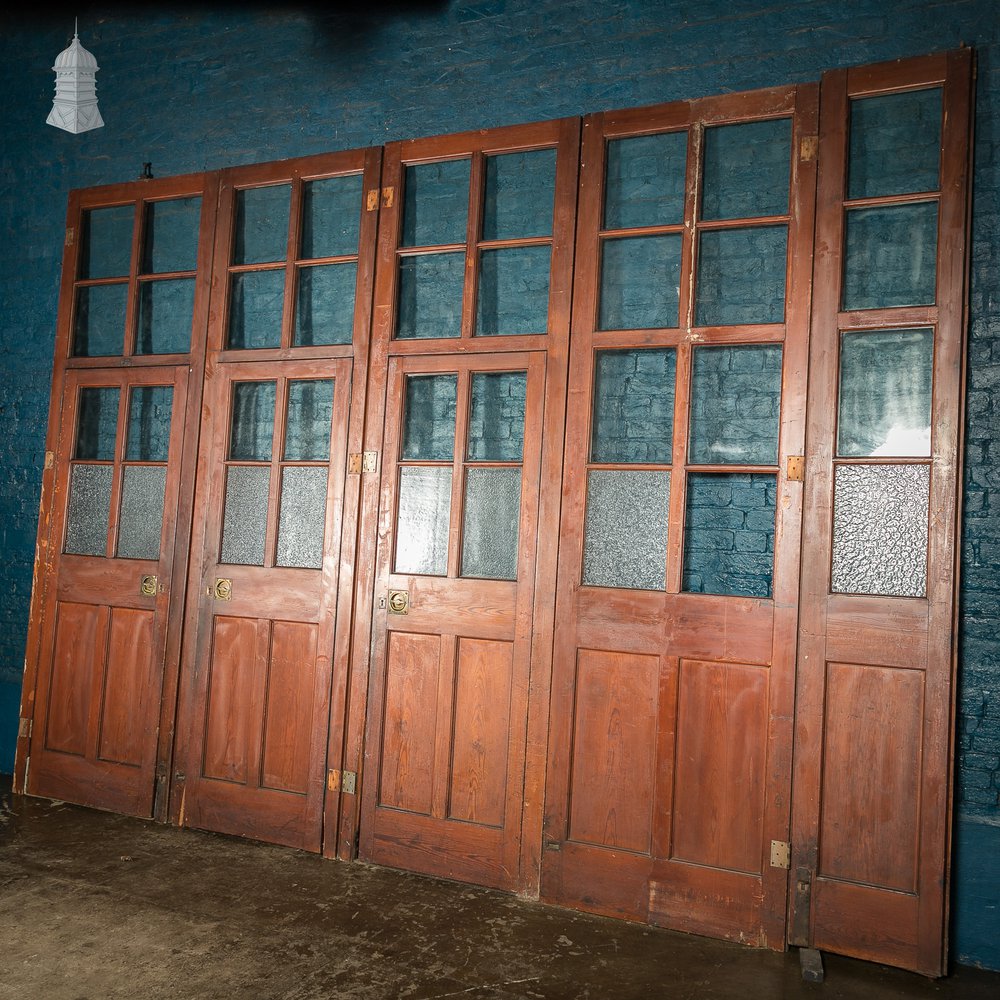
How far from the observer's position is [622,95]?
11.9 ft

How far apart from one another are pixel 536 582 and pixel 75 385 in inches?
99.2

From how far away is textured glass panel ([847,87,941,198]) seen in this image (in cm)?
310

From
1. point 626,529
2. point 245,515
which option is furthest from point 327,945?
point 245,515

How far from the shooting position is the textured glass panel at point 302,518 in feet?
12.9

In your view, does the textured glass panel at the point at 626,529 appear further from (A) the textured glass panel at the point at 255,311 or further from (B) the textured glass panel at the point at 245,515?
(A) the textured glass panel at the point at 255,311

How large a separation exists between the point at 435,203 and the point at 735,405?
4.94 feet

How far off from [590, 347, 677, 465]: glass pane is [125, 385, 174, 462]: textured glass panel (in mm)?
2132

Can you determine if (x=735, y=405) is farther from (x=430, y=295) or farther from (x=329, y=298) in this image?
(x=329, y=298)

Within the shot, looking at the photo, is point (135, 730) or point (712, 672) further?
point (135, 730)

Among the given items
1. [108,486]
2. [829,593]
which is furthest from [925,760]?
[108,486]

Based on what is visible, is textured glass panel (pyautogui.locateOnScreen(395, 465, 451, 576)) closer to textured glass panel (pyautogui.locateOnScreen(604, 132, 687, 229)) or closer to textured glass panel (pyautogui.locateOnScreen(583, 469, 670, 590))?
textured glass panel (pyautogui.locateOnScreen(583, 469, 670, 590))

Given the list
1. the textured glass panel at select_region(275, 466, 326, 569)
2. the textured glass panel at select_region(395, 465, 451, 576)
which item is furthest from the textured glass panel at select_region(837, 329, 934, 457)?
the textured glass panel at select_region(275, 466, 326, 569)

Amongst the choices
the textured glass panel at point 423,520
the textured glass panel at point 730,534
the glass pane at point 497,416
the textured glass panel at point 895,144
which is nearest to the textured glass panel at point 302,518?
the textured glass panel at point 423,520

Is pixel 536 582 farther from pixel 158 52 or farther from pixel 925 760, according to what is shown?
pixel 158 52
